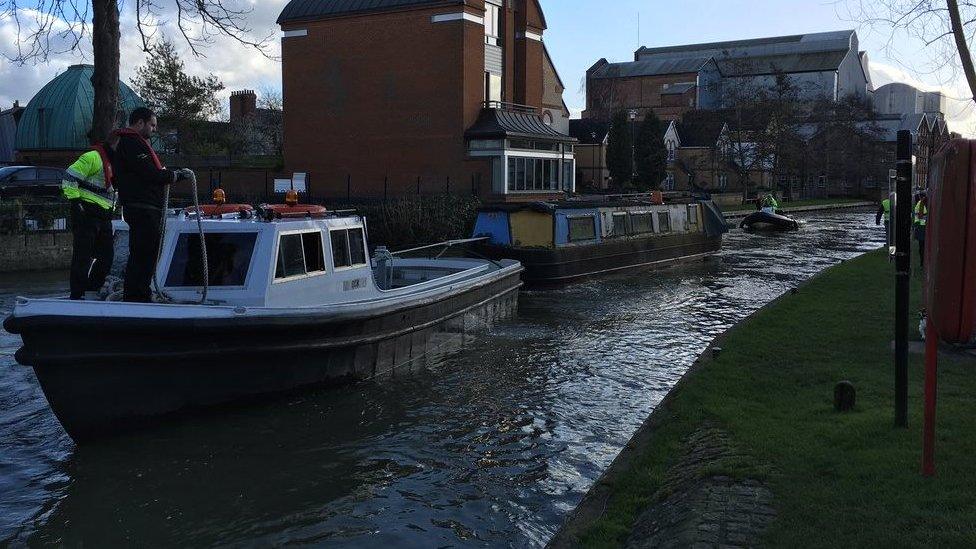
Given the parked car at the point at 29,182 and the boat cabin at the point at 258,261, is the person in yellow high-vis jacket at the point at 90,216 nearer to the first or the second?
the boat cabin at the point at 258,261

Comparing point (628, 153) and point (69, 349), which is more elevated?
point (628, 153)

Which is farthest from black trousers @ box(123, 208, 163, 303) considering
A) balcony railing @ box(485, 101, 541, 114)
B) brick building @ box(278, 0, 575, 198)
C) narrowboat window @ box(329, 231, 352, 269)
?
balcony railing @ box(485, 101, 541, 114)

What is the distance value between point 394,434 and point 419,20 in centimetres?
3437

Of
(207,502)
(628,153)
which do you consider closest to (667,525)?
(207,502)

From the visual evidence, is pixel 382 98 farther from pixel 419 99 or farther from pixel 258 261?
pixel 258 261

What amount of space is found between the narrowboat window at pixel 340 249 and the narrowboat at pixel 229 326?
16mm

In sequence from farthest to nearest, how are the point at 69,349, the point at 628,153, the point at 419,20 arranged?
the point at 628,153 < the point at 419,20 < the point at 69,349

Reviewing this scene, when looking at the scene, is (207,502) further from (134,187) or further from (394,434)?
(134,187)

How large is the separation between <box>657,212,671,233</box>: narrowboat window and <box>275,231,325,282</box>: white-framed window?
57.1 feet

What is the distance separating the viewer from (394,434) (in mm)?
9516

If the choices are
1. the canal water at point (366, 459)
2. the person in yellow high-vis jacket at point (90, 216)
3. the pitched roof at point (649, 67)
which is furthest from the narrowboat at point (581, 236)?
the pitched roof at point (649, 67)

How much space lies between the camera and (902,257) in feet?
22.3

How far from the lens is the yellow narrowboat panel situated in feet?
70.8

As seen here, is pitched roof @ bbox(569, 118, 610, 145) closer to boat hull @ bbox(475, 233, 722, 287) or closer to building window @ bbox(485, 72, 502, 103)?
building window @ bbox(485, 72, 502, 103)
